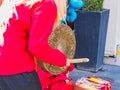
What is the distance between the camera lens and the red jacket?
135 centimetres

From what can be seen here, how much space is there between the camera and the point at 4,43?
1.41 m

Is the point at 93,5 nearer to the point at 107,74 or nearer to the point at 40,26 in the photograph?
the point at 107,74

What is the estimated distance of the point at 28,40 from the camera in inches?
55.4

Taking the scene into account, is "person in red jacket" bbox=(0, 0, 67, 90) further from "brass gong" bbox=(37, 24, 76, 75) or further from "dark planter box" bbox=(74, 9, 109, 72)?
"dark planter box" bbox=(74, 9, 109, 72)

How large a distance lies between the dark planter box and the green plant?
0.22 ft

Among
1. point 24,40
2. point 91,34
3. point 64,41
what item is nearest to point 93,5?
point 91,34

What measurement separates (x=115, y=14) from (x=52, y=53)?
2494 millimetres

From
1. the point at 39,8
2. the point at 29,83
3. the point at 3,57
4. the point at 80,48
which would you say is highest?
the point at 39,8

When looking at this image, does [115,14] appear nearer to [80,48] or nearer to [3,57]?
[80,48]

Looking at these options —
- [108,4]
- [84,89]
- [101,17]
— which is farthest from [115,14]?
[84,89]

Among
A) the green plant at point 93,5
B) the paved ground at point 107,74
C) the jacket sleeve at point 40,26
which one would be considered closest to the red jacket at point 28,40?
the jacket sleeve at point 40,26

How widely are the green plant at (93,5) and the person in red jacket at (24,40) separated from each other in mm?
2120

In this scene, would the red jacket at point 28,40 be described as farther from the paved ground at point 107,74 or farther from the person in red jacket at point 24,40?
the paved ground at point 107,74

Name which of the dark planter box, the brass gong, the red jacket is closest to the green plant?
the dark planter box
